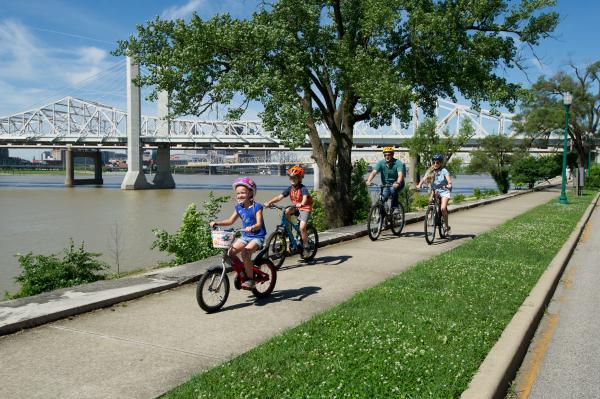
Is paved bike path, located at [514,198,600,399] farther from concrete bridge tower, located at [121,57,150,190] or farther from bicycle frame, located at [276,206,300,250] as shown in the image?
concrete bridge tower, located at [121,57,150,190]

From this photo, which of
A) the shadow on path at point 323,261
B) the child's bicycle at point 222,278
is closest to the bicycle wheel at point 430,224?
the shadow on path at point 323,261

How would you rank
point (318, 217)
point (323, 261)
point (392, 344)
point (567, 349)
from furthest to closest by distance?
point (318, 217), point (323, 261), point (567, 349), point (392, 344)

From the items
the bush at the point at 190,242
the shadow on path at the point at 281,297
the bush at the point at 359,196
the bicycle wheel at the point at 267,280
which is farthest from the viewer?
the bush at the point at 359,196

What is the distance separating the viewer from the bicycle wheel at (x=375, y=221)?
36.3ft

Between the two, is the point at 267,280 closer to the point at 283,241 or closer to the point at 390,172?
the point at 283,241

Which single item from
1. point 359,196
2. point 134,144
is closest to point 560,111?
point 359,196

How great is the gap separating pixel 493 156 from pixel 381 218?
1225 inches

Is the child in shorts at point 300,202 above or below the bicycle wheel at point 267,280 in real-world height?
above

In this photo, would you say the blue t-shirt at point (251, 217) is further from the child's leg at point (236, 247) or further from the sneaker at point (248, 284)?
the sneaker at point (248, 284)

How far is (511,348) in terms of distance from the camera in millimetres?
4559

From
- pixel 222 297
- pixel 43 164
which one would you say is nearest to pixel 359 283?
pixel 222 297

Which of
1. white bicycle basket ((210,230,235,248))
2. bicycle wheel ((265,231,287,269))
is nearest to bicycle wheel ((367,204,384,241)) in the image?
bicycle wheel ((265,231,287,269))

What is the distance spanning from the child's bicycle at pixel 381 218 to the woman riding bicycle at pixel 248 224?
5195 millimetres

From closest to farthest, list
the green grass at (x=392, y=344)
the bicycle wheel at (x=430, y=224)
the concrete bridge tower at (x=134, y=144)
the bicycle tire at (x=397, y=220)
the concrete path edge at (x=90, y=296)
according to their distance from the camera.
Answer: the green grass at (x=392, y=344) → the concrete path edge at (x=90, y=296) → the bicycle wheel at (x=430, y=224) → the bicycle tire at (x=397, y=220) → the concrete bridge tower at (x=134, y=144)
